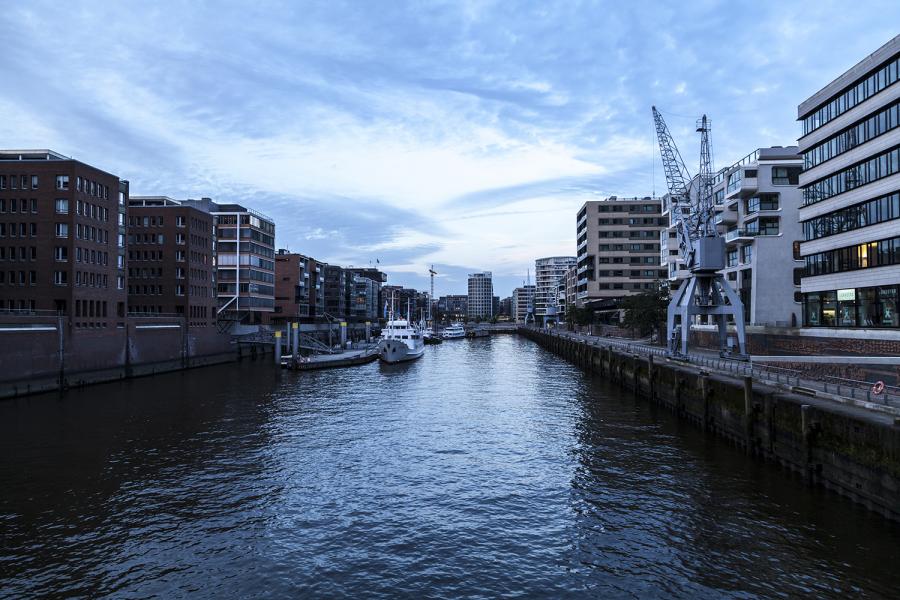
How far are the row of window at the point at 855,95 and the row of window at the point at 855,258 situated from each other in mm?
15414

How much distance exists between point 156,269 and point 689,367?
9191cm

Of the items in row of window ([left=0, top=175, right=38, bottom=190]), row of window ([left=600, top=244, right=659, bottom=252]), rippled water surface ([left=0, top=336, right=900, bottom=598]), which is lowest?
rippled water surface ([left=0, top=336, right=900, bottom=598])

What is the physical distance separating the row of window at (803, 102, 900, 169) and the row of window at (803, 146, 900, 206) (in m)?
2.29

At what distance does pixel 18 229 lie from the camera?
71.0 metres

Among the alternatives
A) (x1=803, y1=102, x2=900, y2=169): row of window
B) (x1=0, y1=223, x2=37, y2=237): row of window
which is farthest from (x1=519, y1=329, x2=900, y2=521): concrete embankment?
(x1=0, y1=223, x2=37, y2=237): row of window

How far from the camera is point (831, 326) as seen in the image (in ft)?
210

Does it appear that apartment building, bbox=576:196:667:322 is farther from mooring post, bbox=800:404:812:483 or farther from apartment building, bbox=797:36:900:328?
mooring post, bbox=800:404:812:483

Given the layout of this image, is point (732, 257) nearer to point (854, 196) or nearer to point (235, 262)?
point (854, 196)

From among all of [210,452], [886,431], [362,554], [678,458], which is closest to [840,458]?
[886,431]

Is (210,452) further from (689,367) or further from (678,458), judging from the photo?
(689,367)

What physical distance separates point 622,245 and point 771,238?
81.2 metres

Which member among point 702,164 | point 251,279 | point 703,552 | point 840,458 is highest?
point 702,164

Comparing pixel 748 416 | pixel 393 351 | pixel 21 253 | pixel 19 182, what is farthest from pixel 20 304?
pixel 748 416

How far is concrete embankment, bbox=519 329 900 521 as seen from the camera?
22047mm
